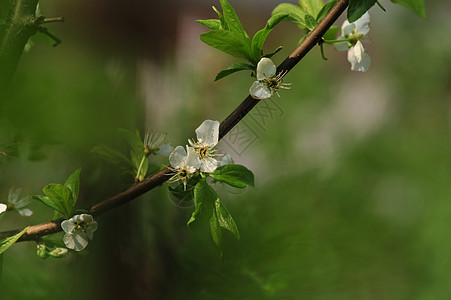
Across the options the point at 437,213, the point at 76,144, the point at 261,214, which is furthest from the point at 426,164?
the point at 76,144

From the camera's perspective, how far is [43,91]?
234mm

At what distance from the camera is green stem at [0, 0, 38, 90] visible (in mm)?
149

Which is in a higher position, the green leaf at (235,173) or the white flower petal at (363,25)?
the white flower petal at (363,25)

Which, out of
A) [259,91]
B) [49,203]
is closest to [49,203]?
[49,203]

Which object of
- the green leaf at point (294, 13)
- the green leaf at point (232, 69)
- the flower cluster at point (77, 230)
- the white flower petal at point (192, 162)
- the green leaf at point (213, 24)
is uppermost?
the green leaf at point (294, 13)

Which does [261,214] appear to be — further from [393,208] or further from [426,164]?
[426,164]

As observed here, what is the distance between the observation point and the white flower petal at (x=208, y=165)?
0.16 meters

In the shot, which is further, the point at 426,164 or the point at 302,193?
the point at 426,164

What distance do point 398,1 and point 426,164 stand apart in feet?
2.42

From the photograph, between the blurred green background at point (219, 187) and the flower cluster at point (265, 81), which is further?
the blurred green background at point (219, 187)

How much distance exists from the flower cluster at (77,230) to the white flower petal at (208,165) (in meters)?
0.05

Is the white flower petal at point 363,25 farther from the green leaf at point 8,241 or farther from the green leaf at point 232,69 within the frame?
the green leaf at point 8,241

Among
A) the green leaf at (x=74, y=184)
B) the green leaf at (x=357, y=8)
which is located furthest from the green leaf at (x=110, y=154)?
the green leaf at (x=357, y=8)

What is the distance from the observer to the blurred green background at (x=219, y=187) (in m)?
0.30
